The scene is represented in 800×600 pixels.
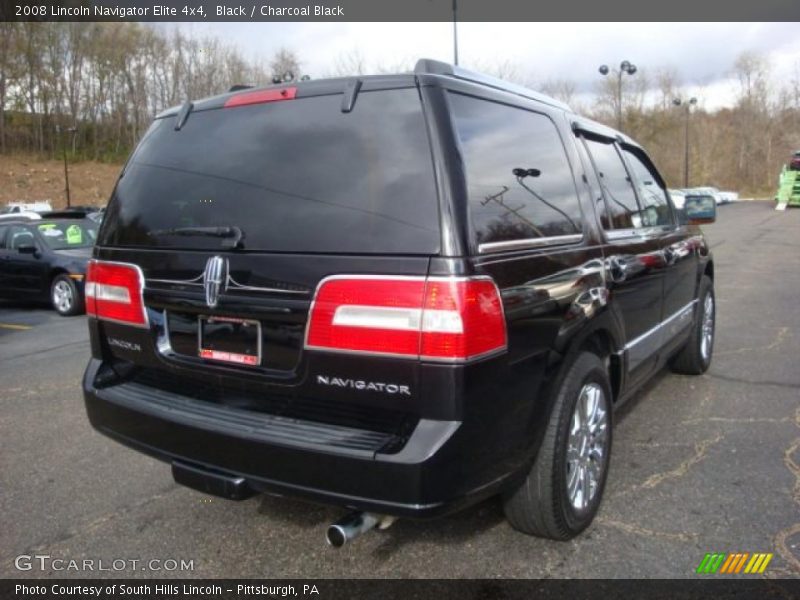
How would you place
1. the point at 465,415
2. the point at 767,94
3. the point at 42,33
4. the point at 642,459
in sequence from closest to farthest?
1. the point at 465,415
2. the point at 642,459
3. the point at 42,33
4. the point at 767,94

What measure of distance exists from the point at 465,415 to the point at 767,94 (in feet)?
293

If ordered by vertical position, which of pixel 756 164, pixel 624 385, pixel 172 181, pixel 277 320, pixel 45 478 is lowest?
pixel 45 478

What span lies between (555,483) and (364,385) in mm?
963

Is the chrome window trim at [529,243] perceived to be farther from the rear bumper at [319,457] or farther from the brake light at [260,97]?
the brake light at [260,97]

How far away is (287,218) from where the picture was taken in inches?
93.4

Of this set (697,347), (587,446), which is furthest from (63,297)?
(587,446)

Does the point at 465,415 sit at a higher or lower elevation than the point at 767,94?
lower

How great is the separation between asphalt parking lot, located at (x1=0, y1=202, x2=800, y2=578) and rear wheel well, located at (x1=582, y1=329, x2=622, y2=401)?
1.79 feet

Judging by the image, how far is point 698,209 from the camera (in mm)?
5117

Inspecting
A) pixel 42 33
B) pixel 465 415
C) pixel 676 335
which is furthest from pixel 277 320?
pixel 42 33

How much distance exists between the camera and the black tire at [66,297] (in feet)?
31.4

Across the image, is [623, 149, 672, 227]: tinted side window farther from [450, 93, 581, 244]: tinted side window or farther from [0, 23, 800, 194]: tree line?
[0, 23, 800, 194]: tree line

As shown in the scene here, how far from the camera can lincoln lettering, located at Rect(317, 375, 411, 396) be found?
A: 214 centimetres

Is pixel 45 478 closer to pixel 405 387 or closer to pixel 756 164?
pixel 405 387
